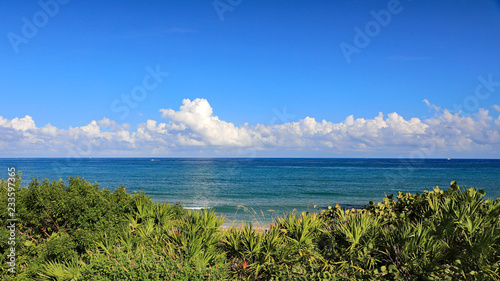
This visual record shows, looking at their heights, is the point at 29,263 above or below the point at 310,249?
below

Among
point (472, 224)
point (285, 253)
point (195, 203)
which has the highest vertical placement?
point (472, 224)

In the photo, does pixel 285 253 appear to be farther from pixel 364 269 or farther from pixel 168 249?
pixel 168 249

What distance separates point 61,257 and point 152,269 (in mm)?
2814

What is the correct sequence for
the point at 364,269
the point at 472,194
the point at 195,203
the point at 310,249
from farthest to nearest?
the point at 195,203
the point at 472,194
the point at 310,249
the point at 364,269

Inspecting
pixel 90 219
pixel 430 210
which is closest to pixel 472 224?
pixel 430 210

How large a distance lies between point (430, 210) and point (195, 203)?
87.5 ft

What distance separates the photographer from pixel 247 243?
20.2 ft

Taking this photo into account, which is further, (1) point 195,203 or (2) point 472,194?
(1) point 195,203

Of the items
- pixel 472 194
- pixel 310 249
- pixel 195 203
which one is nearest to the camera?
pixel 310 249

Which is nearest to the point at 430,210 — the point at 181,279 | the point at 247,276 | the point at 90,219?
the point at 247,276

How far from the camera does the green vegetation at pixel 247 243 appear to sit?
207 inches

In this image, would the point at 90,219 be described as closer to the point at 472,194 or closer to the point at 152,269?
the point at 152,269

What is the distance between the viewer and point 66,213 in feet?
23.8

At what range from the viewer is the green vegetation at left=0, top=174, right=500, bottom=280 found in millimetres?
5262
